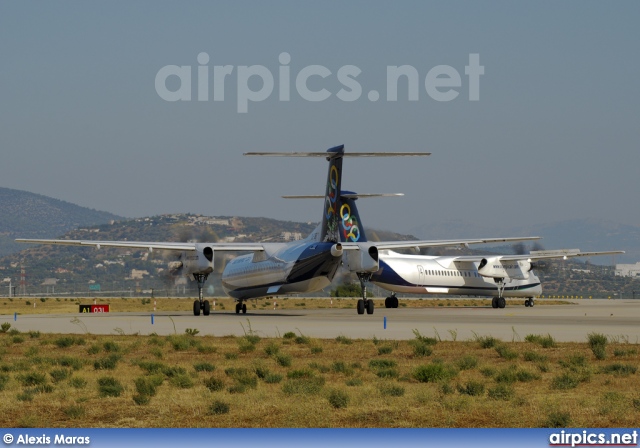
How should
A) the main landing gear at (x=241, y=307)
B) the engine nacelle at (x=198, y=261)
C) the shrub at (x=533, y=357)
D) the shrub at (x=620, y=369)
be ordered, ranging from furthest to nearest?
the main landing gear at (x=241, y=307), the engine nacelle at (x=198, y=261), the shrub at (x=533, y=357), the shrub at (x=620, y=369)

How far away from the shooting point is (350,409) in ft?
54.2

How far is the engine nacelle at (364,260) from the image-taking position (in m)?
49.9

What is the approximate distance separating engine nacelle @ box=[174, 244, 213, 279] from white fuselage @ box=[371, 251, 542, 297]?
1458 cm

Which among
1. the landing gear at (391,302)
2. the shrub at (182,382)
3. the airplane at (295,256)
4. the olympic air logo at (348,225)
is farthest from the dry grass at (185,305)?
the shrub at (182,382)

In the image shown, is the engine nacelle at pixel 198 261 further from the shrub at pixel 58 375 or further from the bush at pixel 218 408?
the bush at pixel 218 408

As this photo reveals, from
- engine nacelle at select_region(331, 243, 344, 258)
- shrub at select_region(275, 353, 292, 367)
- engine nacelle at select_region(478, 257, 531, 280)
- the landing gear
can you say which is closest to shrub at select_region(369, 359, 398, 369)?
shrub at select_region(275, 353, 292, 367)

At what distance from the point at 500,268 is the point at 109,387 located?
5050cm

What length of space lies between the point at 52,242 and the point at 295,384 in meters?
32.4

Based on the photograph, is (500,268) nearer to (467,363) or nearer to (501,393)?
(467,363)

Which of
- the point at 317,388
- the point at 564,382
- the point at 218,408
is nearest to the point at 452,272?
the point at 564,382

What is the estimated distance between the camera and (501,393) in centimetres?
1777

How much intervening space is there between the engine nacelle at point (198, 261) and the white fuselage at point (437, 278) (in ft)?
47.8

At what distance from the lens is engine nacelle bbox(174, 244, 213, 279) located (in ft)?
171

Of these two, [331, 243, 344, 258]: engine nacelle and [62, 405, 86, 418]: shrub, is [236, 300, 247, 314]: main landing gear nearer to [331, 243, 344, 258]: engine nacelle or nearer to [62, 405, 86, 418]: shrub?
[331, 243, 344, 258]: engine nacelle
